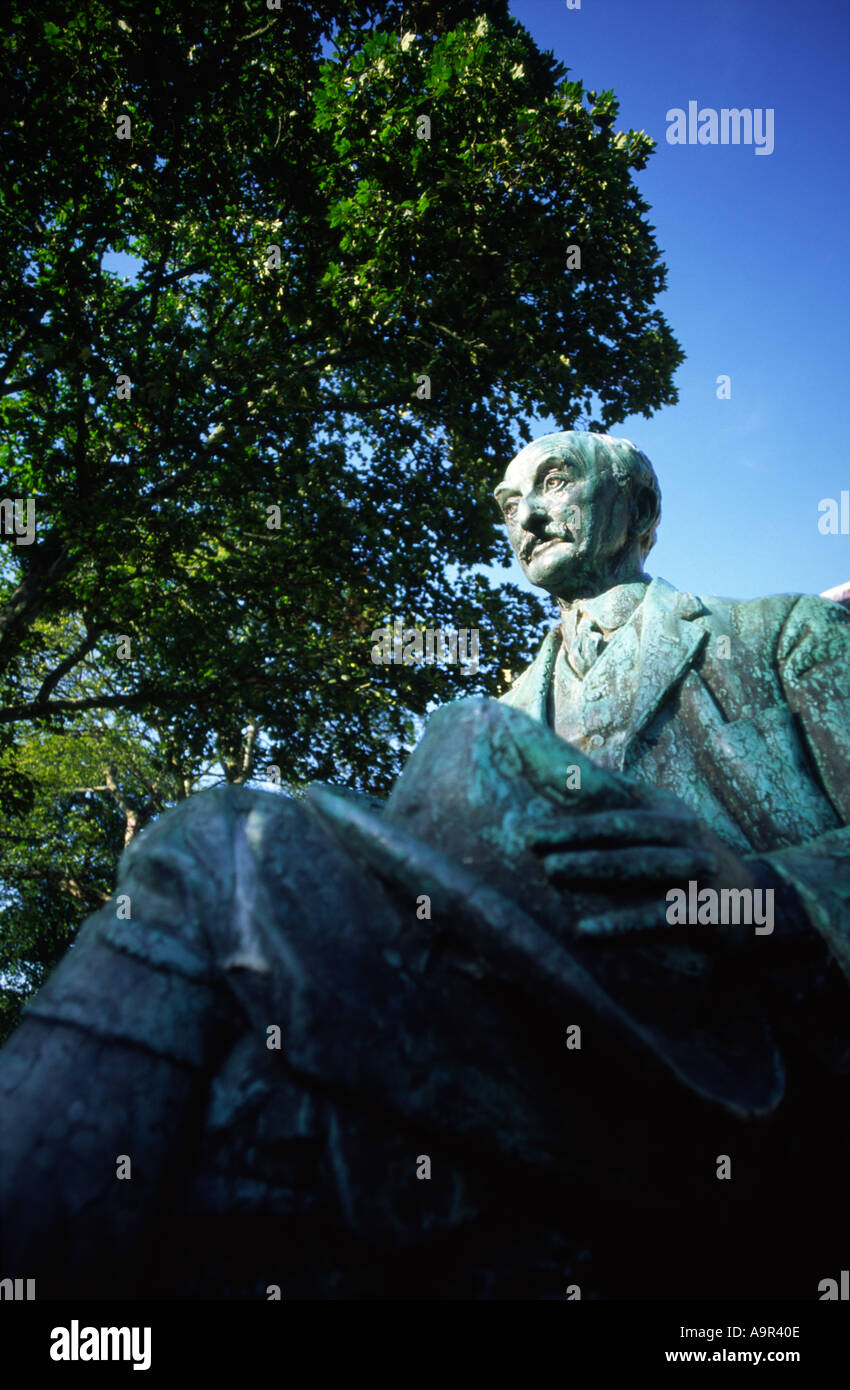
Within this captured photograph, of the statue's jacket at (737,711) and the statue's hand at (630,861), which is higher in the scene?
the statue's jacket at (737,711)

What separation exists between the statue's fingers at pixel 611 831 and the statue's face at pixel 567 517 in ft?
4.70

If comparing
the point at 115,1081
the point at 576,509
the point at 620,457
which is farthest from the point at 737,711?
the point at 115,1081

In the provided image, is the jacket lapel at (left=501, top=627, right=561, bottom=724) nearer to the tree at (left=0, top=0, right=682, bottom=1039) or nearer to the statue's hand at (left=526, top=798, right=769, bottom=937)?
the statue's hand at (left=526, top=798, right=769, bottom=937)

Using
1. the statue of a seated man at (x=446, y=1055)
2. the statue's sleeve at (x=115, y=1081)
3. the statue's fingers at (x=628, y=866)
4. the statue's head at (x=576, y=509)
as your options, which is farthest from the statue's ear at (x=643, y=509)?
the statue's sleeve at (x=115, y=1081)

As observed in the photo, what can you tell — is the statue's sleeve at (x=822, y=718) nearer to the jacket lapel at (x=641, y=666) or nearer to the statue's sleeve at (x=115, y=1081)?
the jacket lapel at (x=641, y=666)

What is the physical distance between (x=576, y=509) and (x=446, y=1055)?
1.89 metres

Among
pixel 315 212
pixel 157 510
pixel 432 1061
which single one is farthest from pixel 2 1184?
pixel 315 212

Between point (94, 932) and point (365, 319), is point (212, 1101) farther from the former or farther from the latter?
point (365, 319)

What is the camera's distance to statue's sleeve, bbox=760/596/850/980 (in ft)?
5.30

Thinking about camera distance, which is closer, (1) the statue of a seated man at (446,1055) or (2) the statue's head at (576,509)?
(1) the statue of a seated man at (446,1055)

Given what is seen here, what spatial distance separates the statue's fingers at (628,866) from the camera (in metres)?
1.36

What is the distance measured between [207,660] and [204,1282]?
27.0ft

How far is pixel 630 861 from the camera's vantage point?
1380 mm

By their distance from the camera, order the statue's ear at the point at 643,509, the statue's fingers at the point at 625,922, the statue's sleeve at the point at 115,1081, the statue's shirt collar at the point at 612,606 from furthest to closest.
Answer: the statue's ear at the point at 643,509, the statue's shirt collar at the point at 612,606, the statue's fingers at the point at 625,922, the statue's sleeve at the point at 115,1081
